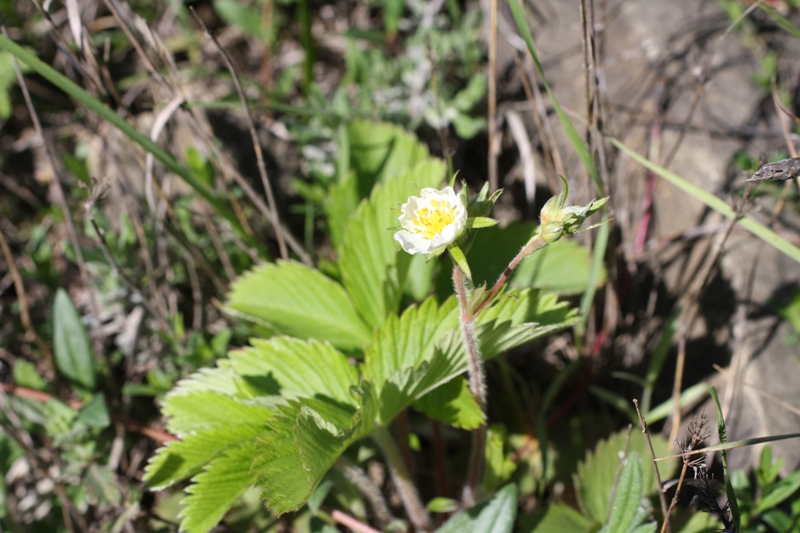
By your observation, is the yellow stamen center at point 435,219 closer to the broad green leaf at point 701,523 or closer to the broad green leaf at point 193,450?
the broad green leaf at point 193,450

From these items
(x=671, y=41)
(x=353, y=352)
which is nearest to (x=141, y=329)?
(x=353, y=352)

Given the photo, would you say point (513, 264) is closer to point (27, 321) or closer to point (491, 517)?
point (491, 517)

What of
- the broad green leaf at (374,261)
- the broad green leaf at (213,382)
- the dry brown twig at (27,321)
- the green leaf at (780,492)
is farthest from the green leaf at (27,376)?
the green leaf at (780,492)

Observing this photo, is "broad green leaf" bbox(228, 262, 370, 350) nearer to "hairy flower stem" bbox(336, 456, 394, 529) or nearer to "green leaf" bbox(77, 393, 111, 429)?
"hairy flower stem" bbox(336, 456, 394, 529)

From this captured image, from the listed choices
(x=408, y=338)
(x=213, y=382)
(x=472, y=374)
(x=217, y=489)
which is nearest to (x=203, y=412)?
(x=213, y=382)

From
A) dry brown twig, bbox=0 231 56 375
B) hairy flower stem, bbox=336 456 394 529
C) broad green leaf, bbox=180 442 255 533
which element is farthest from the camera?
dry brown twig, bbox=0 231 56 375

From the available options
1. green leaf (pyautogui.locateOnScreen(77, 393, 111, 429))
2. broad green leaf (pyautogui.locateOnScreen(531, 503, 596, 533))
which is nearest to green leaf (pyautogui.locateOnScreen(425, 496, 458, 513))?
broad green leaf (pyautogui.locateOnScreen(531, 503, 596, 533))

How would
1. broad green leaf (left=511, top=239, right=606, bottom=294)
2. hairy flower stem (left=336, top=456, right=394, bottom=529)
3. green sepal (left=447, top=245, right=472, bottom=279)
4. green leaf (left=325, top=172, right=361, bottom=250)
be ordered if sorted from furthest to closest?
green leaf (left=325, top=172, right=361, bottom=250)
broad green leaf (left=511, top=239, right=606, bottom=294)
hairy flower stem (left=336, top=456, right=394, bottom=529)
green sepal (left=447, top=245, right=472, bottom=279)

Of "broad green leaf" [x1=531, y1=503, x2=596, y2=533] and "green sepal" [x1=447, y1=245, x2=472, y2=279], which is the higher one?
"green sepal" [x1=447, y1=245, x2=472, y2=279]

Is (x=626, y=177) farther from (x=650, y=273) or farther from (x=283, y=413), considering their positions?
(x=283, y=413)
